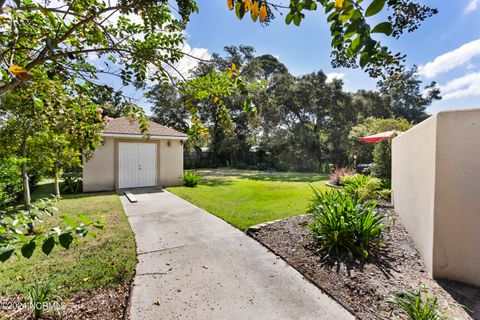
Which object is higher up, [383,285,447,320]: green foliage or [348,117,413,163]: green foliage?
[348,117,413,163]: green foliage

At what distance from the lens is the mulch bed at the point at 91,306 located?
8.07 feet

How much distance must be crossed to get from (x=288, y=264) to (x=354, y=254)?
113 cm

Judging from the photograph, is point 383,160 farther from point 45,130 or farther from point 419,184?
point 45,130

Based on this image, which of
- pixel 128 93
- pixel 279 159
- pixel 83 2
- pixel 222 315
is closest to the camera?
pixel 83 2

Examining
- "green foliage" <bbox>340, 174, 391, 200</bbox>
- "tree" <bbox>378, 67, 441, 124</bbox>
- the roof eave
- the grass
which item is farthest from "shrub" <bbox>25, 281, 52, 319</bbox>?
"tree" <bbox>378, 67, 441, 124</bbox>

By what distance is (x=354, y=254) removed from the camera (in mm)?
3736

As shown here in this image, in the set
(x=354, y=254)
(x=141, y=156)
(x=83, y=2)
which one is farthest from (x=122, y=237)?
(x=141, y=156)

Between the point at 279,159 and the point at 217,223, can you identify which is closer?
the point at 217,223

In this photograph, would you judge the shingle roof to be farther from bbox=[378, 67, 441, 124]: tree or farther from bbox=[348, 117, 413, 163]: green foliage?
bbox=[378, 67, 441, 124]: tree

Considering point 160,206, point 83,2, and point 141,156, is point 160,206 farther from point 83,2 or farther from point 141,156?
point 83,2

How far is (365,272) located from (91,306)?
11.9 feet

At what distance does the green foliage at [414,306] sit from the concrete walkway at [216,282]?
0.60 metres

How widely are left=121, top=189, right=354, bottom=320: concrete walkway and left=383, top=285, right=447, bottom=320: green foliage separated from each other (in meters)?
0.60

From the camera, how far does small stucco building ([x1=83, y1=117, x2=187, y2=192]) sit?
1032 cm
